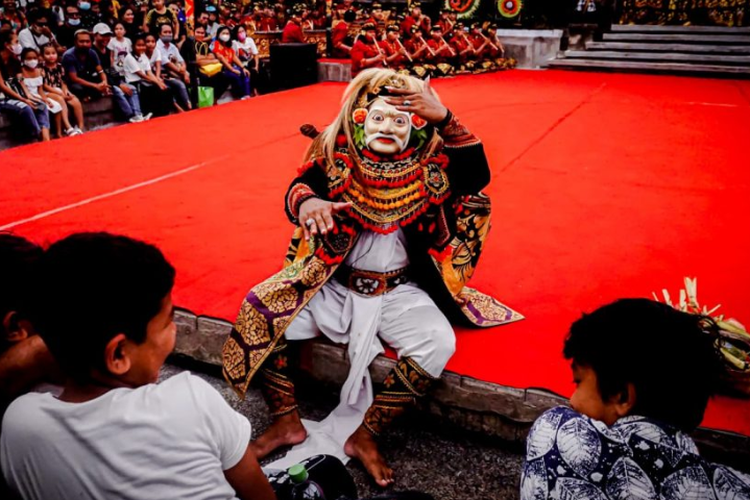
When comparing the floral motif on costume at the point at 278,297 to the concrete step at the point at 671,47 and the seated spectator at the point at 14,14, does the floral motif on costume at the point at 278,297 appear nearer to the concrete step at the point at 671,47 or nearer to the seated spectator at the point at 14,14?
the seated spectator at the point at 14,14

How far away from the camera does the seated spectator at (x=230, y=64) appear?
9.58 meters

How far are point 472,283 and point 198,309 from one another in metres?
1.24

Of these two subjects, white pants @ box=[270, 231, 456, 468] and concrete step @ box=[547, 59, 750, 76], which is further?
concrete step @ box=[547, 59, 750, 76]

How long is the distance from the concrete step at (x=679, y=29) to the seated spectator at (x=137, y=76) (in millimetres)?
10797

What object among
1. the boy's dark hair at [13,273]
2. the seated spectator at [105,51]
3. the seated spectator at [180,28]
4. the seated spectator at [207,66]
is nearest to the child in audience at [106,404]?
the boy's dark hair at [13,273]

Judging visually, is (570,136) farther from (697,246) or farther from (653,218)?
(697,246)

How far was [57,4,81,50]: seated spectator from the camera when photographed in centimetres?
821

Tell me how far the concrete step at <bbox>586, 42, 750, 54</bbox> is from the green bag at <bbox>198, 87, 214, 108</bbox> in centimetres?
896

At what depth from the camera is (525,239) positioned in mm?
3389

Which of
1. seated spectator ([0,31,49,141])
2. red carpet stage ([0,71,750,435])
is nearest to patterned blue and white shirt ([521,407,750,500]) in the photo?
red carpet stage ([0,71,750,435])

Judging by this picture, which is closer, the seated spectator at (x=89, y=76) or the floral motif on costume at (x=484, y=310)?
the floral motif on costume at (x=484, y=310)

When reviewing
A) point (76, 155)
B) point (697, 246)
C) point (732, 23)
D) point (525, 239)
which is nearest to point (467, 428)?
point (525, 239)

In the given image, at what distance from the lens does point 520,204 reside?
397cm

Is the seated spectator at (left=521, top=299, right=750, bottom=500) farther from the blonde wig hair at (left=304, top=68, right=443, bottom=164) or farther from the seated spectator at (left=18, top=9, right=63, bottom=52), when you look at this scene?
the seated spectator at (left=18, top=9, right=63, bottom=52)
